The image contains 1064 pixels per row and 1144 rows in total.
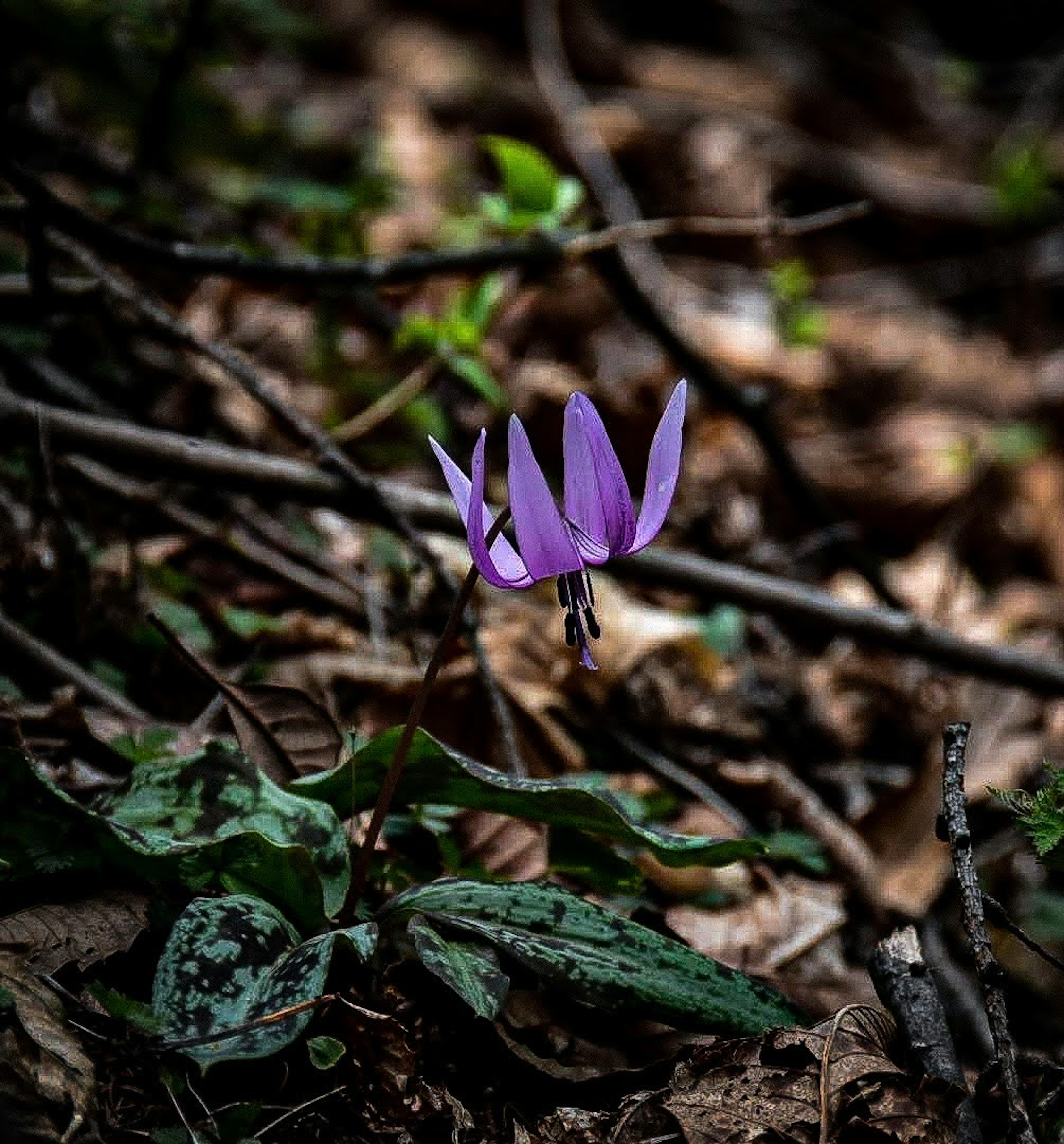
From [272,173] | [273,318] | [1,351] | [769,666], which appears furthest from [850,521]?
A: [1,351]

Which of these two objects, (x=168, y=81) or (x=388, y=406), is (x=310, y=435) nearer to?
(x=388, y=406)

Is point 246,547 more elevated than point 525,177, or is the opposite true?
point 525,177

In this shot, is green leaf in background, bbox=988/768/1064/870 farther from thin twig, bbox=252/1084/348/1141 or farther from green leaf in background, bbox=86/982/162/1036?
green leaf in background, bbox=86/982/162/1036

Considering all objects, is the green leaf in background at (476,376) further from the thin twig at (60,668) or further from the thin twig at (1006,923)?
the thin twig at (1006,923)

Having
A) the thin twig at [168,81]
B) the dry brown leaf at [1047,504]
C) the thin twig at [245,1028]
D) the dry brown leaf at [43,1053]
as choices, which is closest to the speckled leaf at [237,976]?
the thin twig at [245,1028]

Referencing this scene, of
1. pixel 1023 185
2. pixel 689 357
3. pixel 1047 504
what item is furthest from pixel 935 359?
pixel 689 357

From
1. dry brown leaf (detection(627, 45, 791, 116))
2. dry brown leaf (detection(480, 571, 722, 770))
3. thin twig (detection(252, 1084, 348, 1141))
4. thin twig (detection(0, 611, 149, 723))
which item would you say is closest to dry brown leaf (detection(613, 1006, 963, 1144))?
thin twig (detection(252, 1084, 348, 1141))
